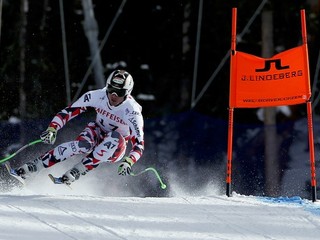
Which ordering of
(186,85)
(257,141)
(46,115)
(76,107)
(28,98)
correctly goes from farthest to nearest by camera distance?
(186,85), (28,98), (46,115), (257,141), (76,107)

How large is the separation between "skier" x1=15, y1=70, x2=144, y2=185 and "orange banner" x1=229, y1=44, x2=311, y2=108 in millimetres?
1102

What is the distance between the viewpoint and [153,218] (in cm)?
639

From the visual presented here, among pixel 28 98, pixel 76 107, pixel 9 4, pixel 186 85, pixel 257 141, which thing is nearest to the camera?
pixel 76 107

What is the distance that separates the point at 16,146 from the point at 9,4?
6.72 m

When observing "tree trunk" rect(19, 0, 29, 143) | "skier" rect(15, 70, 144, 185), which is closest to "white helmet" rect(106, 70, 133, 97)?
"skier" rect(15, 70, 144, 185)

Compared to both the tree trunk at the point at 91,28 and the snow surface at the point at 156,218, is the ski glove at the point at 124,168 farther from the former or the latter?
the tree trunk at the point at 91,28

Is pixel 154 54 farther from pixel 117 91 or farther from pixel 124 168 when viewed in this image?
pixel 124 168

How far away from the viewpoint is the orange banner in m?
7.68

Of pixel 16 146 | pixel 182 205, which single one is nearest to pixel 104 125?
pixel 182 205

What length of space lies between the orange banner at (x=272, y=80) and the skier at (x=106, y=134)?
→ 1102mm

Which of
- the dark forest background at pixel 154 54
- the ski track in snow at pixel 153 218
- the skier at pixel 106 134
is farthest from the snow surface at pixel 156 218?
the dark forest background at pixel 154 54

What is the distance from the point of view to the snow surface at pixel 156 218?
19.1 ft

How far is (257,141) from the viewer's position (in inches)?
366

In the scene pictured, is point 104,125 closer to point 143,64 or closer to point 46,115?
point 46,115
